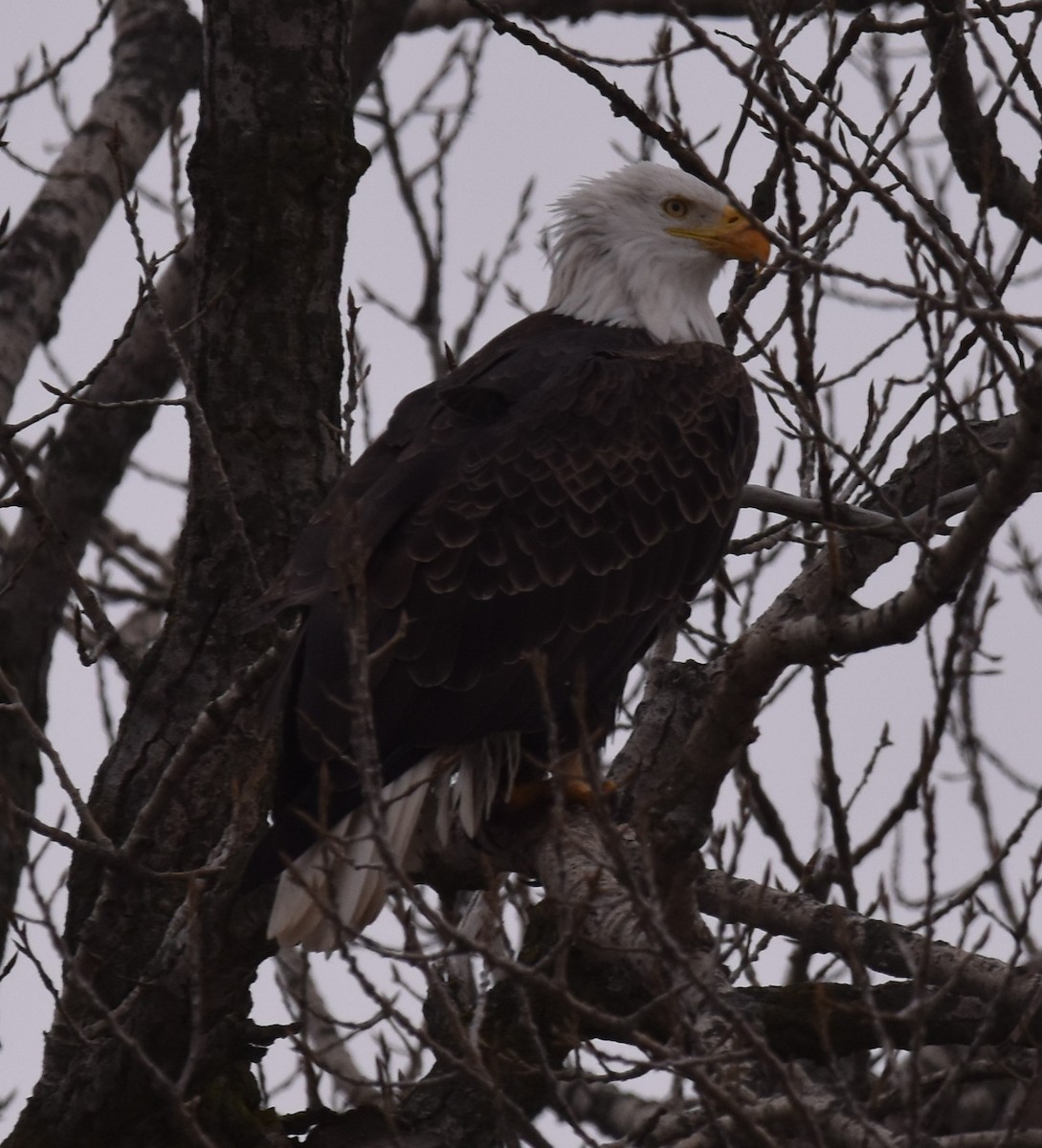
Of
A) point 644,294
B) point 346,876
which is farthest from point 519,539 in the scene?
point 644,294

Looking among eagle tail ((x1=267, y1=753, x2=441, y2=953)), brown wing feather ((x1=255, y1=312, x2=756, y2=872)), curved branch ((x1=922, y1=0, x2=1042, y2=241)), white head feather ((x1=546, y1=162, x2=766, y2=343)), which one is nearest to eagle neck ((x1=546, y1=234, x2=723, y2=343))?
white head feather ((x1=546, y1=162, x2=766, y2=343))

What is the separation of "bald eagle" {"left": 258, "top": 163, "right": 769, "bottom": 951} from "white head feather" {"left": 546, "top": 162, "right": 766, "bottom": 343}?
8.7 inches

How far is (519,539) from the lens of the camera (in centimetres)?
456

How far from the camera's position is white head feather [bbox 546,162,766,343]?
221 inches

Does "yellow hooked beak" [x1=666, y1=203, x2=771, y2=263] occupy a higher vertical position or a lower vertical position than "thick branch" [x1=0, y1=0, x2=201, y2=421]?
lower

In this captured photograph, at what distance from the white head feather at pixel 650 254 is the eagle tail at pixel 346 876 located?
1.81 m

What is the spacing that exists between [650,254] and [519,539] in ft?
4.89

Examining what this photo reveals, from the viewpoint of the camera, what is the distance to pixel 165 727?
4.79 m

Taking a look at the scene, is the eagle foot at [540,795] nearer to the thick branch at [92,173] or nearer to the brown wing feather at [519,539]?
the brown wing feather at [519,539]

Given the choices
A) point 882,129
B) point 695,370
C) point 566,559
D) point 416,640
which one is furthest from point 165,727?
point 882,129

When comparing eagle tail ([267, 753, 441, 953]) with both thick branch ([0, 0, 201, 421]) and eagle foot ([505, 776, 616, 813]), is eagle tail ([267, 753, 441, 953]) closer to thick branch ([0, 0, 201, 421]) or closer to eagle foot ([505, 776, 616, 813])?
eagle foot ([505, 776, 616, 813])

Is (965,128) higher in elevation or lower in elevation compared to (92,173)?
lower

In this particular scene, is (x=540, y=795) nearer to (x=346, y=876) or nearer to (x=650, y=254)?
(x=346, y=876)

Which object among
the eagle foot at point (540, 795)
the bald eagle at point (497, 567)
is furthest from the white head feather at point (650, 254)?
the eagle foot at point (540, 795)
